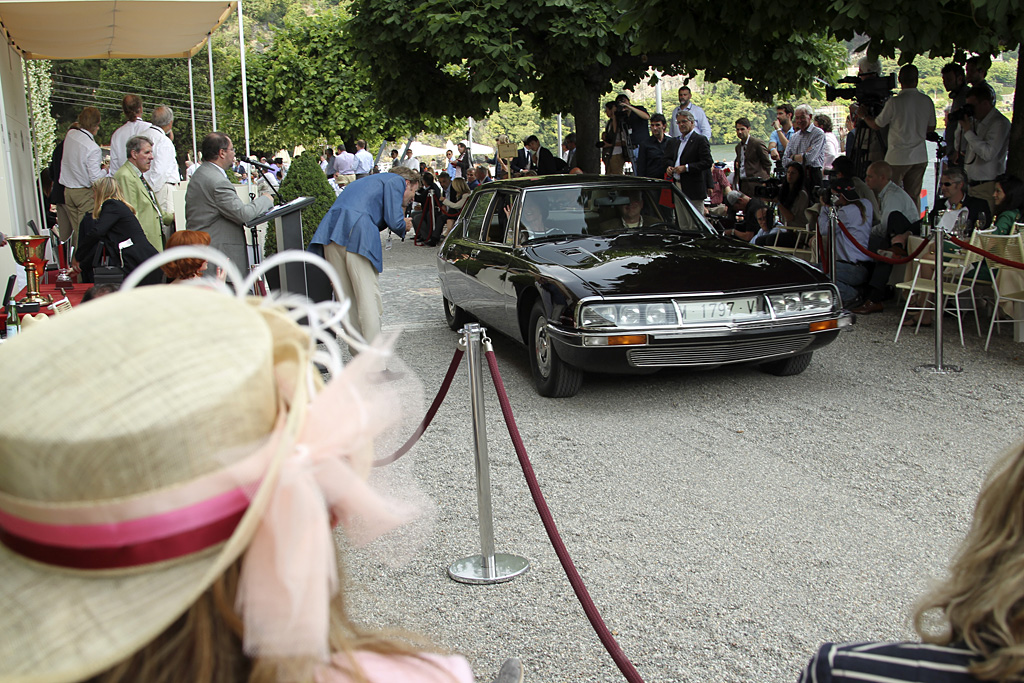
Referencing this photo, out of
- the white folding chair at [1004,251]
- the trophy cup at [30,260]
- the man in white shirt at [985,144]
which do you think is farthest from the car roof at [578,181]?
the man in white shirt at [985,144]

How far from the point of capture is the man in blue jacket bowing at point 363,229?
7.09 meters

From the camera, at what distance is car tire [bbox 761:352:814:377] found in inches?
269

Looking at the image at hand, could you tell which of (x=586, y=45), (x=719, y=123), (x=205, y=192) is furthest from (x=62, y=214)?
(x=719, y=123)

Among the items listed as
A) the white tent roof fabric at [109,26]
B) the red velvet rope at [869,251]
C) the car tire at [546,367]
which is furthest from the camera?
the white tent roof fabric at [109,26]

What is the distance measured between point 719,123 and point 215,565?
6117 cm

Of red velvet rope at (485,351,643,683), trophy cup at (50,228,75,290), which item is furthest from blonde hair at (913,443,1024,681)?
trophy cup at (50,228,75,290)

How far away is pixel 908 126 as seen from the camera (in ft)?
35.0

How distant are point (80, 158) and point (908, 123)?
9965 mm

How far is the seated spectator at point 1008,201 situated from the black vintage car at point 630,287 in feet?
9.88

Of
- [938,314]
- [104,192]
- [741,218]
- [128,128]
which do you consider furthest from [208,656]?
[741,218]

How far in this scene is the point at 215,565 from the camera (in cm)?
95

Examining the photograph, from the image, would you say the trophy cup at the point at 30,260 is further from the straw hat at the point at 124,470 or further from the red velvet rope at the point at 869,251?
the red velvet rope at the point at 869,251

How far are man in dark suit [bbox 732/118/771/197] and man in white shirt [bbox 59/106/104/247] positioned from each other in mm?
9223

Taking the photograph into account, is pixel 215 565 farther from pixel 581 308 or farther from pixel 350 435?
pixel 581 308
